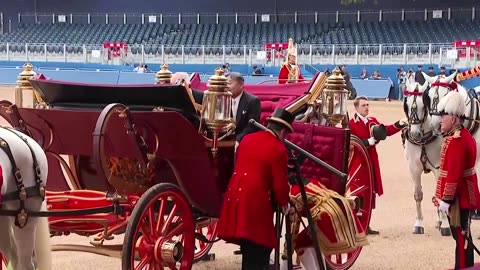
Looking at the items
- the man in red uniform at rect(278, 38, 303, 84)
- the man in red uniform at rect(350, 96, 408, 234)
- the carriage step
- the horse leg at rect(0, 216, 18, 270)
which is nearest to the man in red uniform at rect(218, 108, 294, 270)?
the horse leg at rect(0, 216, 18, 270)

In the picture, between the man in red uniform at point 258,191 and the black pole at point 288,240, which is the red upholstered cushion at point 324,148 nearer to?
the black pole at point 288,240

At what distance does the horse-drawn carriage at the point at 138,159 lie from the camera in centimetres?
374

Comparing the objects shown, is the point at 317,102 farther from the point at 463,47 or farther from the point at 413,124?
the point at 463,47

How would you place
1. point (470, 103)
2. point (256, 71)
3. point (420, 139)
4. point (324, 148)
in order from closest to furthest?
1. point (324, 148)
2. point (470, 103)
3. point (420, 139)
4. point (256, 71)

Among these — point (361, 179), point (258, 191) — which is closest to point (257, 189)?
point (258, 191)

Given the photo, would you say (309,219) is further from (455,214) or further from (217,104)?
(455,214)

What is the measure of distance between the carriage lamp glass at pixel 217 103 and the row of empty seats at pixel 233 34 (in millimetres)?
21523

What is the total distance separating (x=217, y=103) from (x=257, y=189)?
58 cm

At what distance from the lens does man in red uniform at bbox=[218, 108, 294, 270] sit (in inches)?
144

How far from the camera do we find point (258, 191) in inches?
145

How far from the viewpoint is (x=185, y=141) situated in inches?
155

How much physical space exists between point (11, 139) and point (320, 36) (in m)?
27.5

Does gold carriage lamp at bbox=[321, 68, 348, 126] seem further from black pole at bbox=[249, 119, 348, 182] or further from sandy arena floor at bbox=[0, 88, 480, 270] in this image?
sandy arena floor at bbox=[0, 88, 480, 270]

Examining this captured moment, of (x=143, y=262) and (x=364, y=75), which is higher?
(x=143, y=262)
